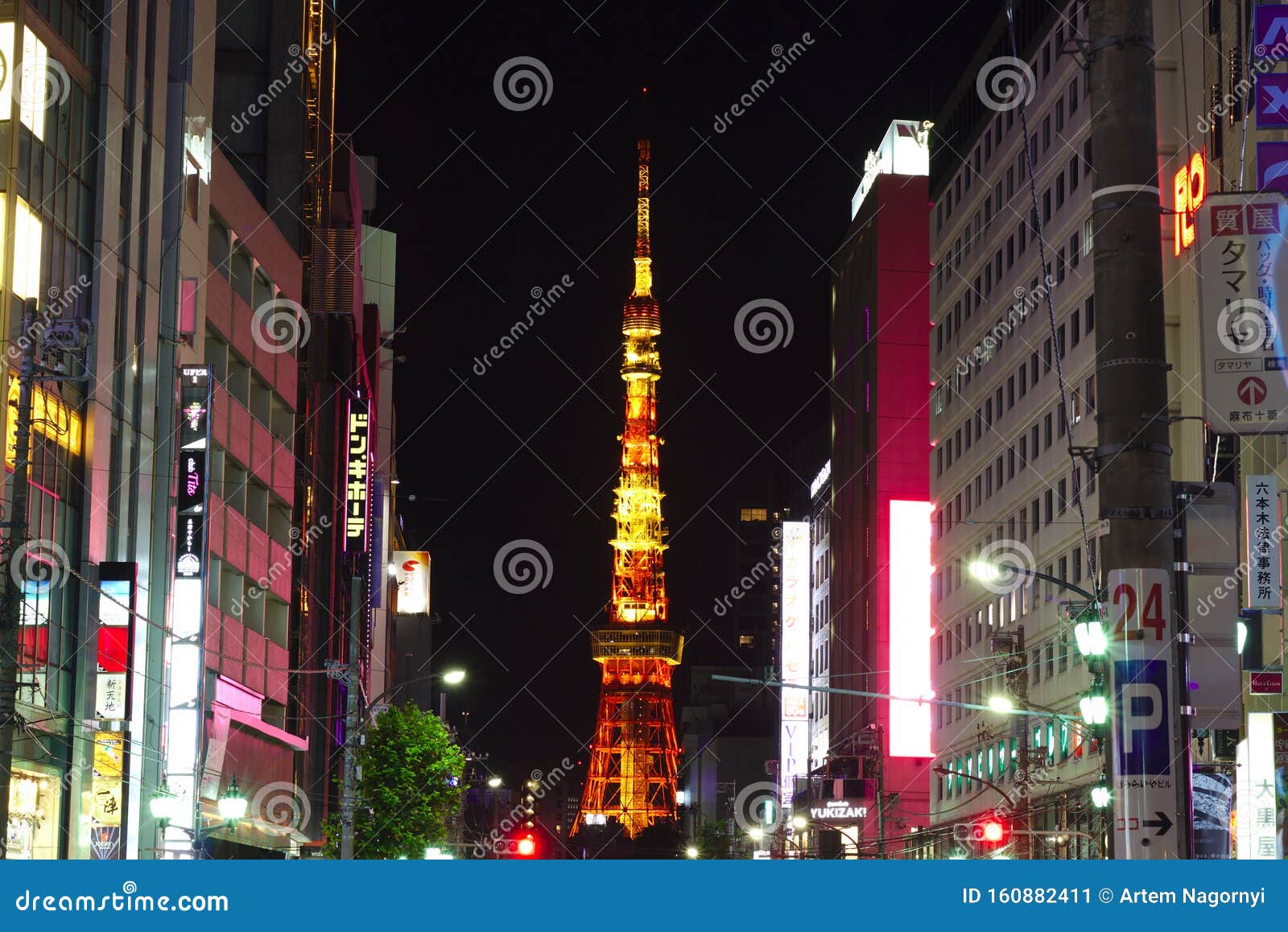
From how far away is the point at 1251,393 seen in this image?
18656 millimetres

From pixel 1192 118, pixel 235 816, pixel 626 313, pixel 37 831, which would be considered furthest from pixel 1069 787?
pixel 626 313

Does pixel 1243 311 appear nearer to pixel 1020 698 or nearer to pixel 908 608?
pixel 1020 698

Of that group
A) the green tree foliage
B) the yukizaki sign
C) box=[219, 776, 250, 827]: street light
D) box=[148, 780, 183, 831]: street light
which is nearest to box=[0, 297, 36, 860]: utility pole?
box=[148, 780, 183, 831]: street light

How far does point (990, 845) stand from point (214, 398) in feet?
115

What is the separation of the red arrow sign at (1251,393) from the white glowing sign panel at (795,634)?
338ft

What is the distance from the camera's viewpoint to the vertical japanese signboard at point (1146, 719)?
415 inches

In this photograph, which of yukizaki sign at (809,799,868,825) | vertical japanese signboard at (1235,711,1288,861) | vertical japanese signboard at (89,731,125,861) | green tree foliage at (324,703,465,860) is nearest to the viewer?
vertical japanese signboard at (89,731,125,861)

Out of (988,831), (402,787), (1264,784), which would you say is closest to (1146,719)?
(1264,784)

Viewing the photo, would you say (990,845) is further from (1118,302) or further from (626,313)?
Result: (626,313)

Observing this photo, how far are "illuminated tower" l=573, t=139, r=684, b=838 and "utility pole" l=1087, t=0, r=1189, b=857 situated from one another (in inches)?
6223

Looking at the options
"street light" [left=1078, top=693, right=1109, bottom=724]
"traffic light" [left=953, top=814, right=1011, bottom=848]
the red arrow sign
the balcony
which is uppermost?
the balcony

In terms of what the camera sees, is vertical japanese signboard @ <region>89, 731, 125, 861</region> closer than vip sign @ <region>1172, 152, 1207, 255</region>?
Yes

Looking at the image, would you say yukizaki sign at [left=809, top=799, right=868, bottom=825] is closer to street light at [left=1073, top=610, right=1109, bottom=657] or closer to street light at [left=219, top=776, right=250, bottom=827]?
street light at [left=219, top=776, right=250, bottom=827]

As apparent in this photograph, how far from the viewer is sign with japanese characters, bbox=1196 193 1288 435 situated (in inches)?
734
